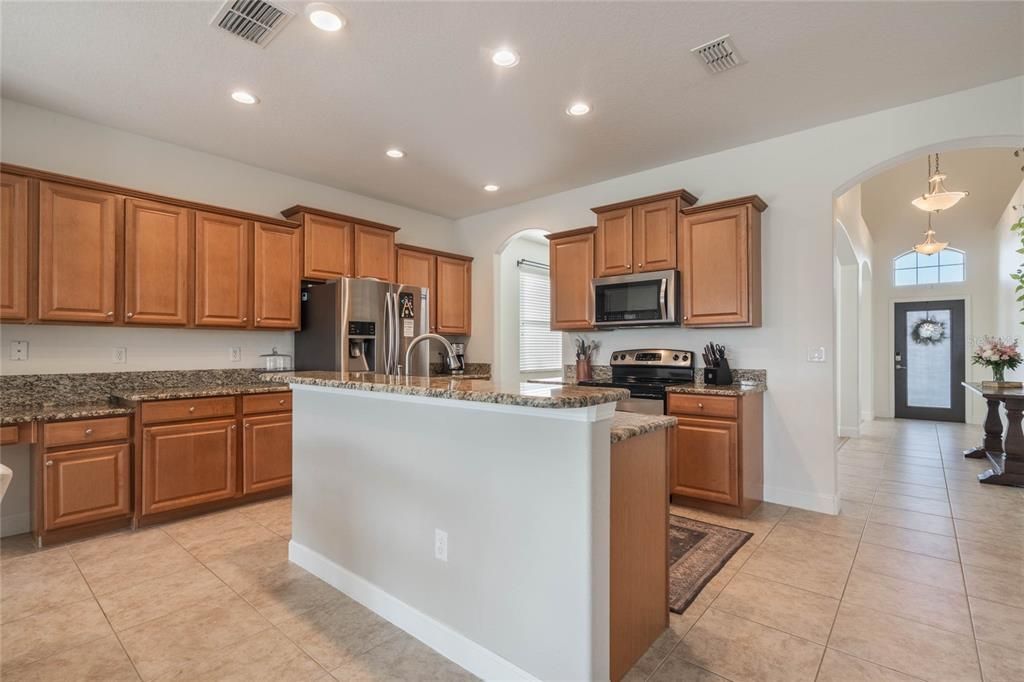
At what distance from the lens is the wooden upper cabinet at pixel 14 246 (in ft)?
9.29

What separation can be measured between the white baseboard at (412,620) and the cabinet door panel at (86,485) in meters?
1.33

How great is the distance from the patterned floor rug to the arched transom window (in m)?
7.69

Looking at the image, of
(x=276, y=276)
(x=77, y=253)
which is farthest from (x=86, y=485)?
(x=276, y=276)

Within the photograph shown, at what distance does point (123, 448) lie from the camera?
10.2 feet

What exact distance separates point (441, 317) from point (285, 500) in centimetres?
242

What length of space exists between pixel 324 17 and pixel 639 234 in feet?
8.93

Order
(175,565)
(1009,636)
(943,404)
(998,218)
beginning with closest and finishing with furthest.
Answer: (1009,636) → (175,565) → (998,218) → (943,404)

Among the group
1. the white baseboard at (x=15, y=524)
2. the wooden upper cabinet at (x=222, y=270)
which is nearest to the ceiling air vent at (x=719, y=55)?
the wooden upper cabinet at (x=222, y=270)

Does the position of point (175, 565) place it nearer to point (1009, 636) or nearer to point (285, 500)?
point (285, 500)

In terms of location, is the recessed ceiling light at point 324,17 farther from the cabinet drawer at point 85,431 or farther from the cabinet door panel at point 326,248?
A: the cabinet drawer at point 85,431

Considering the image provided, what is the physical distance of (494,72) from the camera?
9.09ft

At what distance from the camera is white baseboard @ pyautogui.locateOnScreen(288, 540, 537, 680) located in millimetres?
1728

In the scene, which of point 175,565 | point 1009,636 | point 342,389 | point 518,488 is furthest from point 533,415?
point 175,565

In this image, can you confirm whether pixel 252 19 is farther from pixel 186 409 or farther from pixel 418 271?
pixel 418 271
